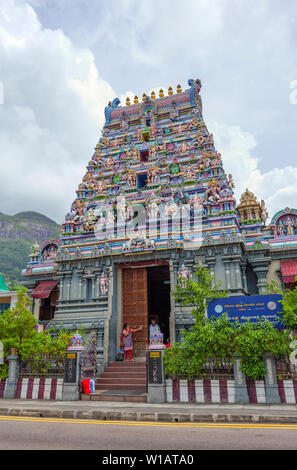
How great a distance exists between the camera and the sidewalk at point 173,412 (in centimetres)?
875

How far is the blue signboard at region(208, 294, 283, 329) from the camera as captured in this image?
39.1 ft

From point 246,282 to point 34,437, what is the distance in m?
14.6

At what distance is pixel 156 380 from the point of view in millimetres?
11891

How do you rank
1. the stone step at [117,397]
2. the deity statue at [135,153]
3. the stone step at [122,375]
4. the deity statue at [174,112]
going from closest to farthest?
the stone step at [117,397], the stone step at [122,375], the deity statue at [135,153], the deity statue at [174,112]

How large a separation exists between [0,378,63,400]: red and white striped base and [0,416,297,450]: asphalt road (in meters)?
4.14

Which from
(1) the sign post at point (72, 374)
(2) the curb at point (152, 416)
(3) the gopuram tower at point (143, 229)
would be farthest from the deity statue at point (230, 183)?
(2) the curb at point (152, 416)

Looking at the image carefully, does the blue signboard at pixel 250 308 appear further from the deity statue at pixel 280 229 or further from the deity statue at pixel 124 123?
the deity statue at pixel 124 123

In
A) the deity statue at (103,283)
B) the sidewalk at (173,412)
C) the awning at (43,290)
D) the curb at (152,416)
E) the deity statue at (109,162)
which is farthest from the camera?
the deity statue at (109,162)

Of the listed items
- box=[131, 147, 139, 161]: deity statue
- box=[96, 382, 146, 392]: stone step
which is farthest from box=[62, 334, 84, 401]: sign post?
box=[131, 147, 139, 161]: deity statue

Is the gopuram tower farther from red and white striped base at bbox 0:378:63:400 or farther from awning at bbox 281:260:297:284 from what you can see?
red and white striped base at bbox 0:378:63:400

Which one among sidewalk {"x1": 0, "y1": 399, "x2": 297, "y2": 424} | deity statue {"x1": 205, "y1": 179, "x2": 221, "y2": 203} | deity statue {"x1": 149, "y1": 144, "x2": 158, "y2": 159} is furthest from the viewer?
deity statue {"x1": 149, "y1": 144, "x2": 158, "y2": 159}

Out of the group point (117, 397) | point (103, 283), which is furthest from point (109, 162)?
point (117, 397)

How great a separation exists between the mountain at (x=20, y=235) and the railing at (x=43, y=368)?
7692cm

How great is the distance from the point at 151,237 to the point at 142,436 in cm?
1302
